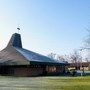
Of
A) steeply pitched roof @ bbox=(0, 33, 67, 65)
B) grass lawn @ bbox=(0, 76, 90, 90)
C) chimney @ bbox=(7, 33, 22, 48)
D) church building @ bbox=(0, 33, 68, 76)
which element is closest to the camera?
grass lawn @ bbox=(0, 76, 90, 90)

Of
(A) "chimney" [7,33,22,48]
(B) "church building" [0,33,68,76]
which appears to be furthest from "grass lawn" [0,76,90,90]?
(A) "chimney" [7,33,22,48]

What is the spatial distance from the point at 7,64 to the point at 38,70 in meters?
7.69

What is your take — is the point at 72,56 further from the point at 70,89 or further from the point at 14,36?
the point at 70,89

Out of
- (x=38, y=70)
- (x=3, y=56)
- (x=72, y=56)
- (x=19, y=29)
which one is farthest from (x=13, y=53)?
(x=72, y=56)

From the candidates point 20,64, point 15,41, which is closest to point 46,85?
point 20,64

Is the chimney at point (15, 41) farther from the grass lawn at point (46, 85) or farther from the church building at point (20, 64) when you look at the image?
the grass lawn at point (46, 85)

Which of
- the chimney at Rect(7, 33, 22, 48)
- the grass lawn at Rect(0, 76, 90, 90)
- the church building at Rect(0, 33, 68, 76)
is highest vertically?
the chimney at Rect(7, 33, 22, 48)

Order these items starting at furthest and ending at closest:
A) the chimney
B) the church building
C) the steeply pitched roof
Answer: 1. the chimney
2. the church building
3. the steeply pitched roof

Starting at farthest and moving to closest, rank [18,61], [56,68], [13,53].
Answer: [56,68] < [13,53] < [18,61]

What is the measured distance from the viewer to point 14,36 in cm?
7794

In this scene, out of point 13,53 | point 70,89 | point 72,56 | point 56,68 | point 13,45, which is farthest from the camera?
point 72,56

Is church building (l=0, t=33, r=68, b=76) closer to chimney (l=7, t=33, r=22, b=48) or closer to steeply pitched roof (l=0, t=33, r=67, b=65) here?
steeply pitched roof (l=0, t=33, r=67, b=65)

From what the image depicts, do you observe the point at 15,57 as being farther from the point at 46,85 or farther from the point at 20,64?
the point at 46,85

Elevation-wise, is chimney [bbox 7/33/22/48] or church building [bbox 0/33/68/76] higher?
chimney [bbox 7/33/22/48]
